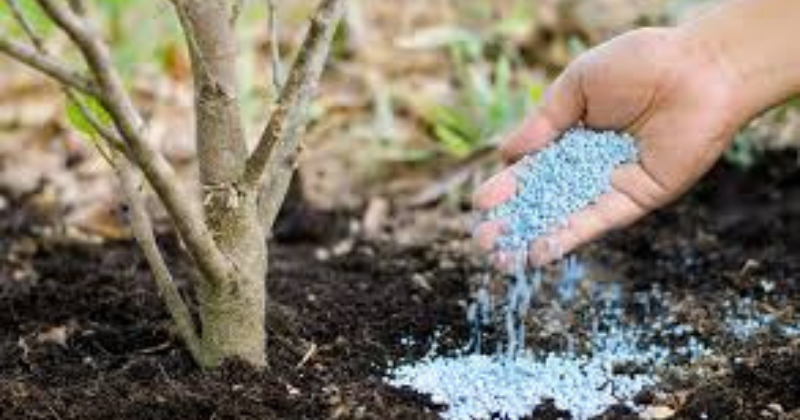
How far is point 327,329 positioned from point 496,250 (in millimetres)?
300

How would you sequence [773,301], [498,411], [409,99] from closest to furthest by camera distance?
[498,411], [773,301], [409,99]

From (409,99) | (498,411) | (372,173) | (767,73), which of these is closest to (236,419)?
(498,411)

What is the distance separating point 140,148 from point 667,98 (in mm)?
978

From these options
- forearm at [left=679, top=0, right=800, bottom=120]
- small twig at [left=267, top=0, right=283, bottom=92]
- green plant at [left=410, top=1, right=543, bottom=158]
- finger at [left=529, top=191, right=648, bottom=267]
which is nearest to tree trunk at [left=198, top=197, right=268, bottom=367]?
small twig at [left=267, top=0, right=283, bottom=92]

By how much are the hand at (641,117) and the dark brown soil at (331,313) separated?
0.98 feet

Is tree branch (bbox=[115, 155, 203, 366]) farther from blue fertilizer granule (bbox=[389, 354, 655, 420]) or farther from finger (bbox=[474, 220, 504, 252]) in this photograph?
finger (bbox=[474, 220, 504, 252])

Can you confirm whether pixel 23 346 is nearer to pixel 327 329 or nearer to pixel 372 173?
pixel 327 329

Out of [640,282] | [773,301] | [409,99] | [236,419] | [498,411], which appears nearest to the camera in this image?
[236,419]

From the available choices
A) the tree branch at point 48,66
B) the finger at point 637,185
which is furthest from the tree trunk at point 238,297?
the finger at point 637,185

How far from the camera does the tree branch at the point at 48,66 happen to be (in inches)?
63.4

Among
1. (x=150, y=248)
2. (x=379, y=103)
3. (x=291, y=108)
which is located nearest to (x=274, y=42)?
(x=291, y=108)

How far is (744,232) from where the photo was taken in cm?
294

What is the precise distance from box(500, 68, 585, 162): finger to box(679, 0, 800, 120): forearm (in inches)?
8.0

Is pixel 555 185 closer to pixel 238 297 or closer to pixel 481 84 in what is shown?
pixel 238 297
